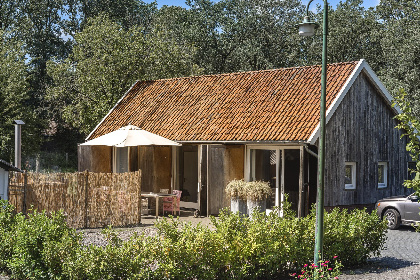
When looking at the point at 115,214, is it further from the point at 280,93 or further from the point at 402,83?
the point at 402,83

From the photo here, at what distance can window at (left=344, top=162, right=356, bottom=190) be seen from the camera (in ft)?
65.0

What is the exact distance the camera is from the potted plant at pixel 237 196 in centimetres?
1802

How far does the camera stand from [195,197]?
2288cm

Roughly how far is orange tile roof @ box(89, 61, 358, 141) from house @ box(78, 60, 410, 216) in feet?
0.15

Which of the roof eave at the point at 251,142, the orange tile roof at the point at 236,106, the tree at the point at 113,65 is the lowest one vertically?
the roof eave at the point at 251,142

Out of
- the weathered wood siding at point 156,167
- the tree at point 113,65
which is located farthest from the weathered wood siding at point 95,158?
the tree at point 113,65

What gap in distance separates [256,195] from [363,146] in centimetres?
500

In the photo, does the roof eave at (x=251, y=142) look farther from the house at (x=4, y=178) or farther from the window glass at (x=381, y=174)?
the house at (x=4, y=178)

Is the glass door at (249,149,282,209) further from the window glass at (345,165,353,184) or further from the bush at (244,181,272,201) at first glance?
the window glass at (345,165,353,184)

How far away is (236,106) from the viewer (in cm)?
2159

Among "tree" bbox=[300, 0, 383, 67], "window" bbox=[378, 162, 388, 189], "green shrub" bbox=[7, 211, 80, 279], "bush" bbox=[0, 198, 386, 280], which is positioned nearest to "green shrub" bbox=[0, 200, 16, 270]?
"bush" bbox=[0, 198, 386, 280]

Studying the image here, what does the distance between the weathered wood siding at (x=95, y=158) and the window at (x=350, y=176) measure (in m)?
10.3

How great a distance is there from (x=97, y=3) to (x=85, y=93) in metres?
23.2

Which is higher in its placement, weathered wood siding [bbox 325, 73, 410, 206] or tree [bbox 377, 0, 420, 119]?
tree [bbox 377, 0, 420, 119]
